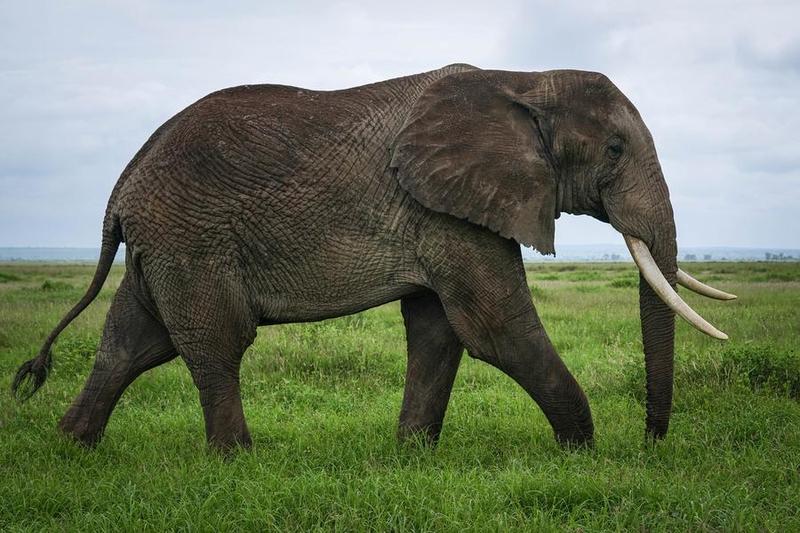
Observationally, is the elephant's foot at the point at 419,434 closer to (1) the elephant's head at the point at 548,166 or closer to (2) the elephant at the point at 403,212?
(2) the elephant at the point at 403,212

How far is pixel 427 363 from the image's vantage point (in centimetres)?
611

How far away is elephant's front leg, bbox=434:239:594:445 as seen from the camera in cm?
532

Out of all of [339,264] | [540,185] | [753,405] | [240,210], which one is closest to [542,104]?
[540,185]

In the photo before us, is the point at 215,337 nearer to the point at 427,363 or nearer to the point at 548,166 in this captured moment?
the point at 427,363

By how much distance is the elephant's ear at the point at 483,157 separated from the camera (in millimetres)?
5277

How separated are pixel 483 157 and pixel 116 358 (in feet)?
10.3

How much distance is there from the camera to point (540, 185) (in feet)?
17.7

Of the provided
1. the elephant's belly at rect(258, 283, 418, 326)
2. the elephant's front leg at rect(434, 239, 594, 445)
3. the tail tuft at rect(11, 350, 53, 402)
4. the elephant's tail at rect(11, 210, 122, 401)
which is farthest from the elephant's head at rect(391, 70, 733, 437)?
the tail tuft at rect(11, 350, 53, 402)

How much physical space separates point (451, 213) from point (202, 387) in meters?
2.11

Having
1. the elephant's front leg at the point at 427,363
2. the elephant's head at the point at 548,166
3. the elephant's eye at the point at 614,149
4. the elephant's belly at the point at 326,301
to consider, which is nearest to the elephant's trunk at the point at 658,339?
the elephant's head at the point at 548,166

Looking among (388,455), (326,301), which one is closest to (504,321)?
(326,301)

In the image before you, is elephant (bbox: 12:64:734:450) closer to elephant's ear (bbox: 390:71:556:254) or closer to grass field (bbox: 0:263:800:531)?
elephant's ear (bbox: 390:71:556:254)

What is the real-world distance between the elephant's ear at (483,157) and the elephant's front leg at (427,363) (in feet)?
3.30

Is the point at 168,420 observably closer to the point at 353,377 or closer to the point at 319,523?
the point at 353,377
